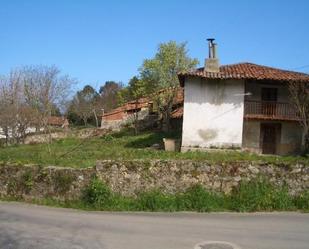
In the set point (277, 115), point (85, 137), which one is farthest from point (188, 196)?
point (85, 137)

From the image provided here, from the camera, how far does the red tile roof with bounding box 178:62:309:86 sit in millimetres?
26734

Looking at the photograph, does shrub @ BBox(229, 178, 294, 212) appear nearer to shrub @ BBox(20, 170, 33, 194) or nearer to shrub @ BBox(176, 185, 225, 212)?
shrub @ BBox(176, 185, 225, 212)

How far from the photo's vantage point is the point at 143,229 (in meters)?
13.9

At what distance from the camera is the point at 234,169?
18859 mm

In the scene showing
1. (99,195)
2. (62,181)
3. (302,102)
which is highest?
(302,102)

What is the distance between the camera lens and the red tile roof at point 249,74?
2673cm

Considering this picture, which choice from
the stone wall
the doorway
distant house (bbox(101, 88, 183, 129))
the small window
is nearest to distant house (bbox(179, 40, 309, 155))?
the doorway

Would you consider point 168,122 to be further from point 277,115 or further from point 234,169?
point 234,169

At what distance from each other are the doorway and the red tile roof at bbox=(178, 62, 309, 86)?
3.24 m

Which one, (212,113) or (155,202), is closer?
(155,202)

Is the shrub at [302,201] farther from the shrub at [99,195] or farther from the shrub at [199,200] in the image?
the shrub at [99,195]

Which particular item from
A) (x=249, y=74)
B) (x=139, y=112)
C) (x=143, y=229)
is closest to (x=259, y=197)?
(x=143, y=229)

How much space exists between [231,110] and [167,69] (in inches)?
486

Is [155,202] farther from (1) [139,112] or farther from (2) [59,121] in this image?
(2) [59,121]
